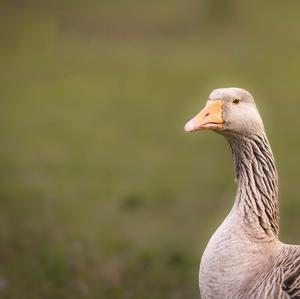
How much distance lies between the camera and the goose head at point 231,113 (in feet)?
16.9

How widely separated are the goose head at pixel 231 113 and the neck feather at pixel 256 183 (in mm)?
91

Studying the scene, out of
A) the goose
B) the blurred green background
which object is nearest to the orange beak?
the goose

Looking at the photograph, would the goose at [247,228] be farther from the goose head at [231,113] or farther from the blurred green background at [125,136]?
the blurred green background at [125,136]

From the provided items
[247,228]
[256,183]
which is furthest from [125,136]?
[247,228]

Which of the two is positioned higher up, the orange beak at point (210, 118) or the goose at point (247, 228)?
the orange beak at point (210, 118)

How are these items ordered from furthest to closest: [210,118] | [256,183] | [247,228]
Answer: [256,183]
[247,228]
[210,118]

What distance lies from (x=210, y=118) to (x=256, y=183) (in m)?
0.53

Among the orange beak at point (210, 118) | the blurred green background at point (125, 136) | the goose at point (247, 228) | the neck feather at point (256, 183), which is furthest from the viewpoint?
the blurred green background at point (125, 136)

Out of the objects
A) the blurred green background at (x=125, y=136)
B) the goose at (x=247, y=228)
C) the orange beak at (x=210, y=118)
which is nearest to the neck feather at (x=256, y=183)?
the goose at (x=247, y=228)

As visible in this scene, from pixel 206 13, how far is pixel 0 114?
1407cm

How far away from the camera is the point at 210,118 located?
16.9 ft

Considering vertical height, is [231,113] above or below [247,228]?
above

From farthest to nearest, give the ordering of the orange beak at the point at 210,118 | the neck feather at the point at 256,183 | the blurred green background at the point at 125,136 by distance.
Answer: the blurred green background at the point at 125,136 → the neck feather at the point at 256,183 → the orange beak at the point at 210,118

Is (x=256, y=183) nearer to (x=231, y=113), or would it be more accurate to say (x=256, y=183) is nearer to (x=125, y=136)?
(x=231, y=113)
